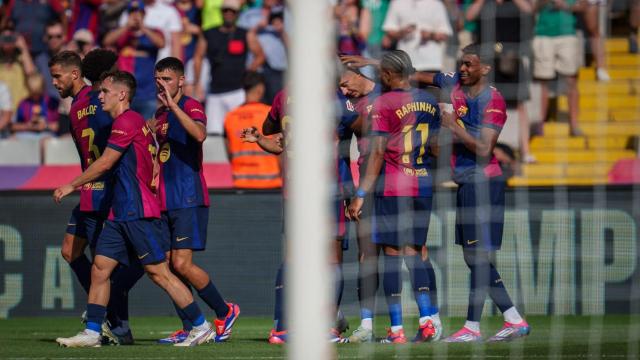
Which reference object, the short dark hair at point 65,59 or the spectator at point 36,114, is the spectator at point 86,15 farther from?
the short dark hair at point 65,59

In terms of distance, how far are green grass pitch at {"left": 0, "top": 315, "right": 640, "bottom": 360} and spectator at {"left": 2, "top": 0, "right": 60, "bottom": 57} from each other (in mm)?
4575

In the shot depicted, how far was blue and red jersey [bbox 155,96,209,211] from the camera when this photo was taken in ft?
30.3

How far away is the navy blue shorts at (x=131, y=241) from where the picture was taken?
8820 mm

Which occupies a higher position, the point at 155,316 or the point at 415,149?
the point at 415,149

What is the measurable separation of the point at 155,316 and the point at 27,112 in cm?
361

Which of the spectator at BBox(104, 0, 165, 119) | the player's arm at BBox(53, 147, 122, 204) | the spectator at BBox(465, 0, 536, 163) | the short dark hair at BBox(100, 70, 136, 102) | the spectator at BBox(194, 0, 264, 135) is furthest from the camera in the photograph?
the spectator at BBox(194, 0, 264, 135)

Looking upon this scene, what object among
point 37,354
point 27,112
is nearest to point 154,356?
point 37,354

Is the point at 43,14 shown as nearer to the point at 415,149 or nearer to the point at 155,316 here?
the point at 155,316

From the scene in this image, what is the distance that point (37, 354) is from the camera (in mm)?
8414

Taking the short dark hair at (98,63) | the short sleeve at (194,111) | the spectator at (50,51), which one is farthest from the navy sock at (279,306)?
the spectator at (50,51)

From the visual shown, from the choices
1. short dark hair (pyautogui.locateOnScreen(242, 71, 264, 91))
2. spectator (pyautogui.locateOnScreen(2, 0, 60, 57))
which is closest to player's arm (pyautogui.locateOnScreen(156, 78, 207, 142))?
short dark hair (pyautogui.locateOnScreen(242, 71, 264, 91))

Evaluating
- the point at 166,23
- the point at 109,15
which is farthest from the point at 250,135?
the point at 109,15

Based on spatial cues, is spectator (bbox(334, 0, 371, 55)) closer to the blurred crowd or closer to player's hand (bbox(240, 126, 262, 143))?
the blurred crowd

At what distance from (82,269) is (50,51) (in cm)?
588
